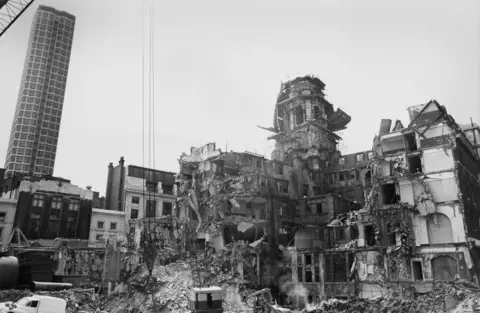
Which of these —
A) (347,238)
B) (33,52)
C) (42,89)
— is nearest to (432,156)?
(347,238)

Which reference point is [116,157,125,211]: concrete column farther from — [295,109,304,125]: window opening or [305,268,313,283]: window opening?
[305,268,313,283]: window opening

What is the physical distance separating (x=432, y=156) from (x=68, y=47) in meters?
113

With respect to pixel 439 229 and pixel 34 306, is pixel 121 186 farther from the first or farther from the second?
pixel 439 229

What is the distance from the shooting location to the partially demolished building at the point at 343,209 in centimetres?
3909

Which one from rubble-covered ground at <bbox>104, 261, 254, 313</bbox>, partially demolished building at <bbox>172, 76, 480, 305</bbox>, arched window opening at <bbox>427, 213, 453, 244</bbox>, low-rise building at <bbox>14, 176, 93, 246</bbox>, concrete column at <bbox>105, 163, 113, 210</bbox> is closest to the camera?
rubble-covered ground at <bbox>104, 261, 254, 313</bbox>

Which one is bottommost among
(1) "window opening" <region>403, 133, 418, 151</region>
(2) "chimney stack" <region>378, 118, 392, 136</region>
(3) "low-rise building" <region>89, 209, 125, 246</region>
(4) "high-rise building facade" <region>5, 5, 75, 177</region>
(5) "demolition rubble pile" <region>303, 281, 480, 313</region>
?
(5) "demolition rubble pile" <region>303, 281, 480, 313</region>

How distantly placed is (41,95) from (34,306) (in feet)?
322

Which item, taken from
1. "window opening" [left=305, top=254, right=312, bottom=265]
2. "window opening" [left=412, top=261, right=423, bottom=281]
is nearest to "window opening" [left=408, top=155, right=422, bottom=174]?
"window opening" [left=412, top=261, right=423, bottom=281]

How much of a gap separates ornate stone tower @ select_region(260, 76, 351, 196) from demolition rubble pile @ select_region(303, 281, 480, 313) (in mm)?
26159

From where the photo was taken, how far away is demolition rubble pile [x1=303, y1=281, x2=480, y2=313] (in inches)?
1305

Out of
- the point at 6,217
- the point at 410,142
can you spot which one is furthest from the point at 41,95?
the point at 410,142

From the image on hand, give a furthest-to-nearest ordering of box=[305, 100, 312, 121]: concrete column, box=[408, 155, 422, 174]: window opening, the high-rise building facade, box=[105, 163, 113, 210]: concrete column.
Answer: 1. the high-rise building facade
2. box=[105, 163, 113, 210]: concrete column
3. box=[305, 100, 312, 121]: concrete column
4. box=[408, 155, 422, 174]: window opening

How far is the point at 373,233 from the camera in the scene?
141 ft

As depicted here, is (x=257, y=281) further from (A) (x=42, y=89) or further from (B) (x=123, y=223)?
(A) (x=42, y=89)
